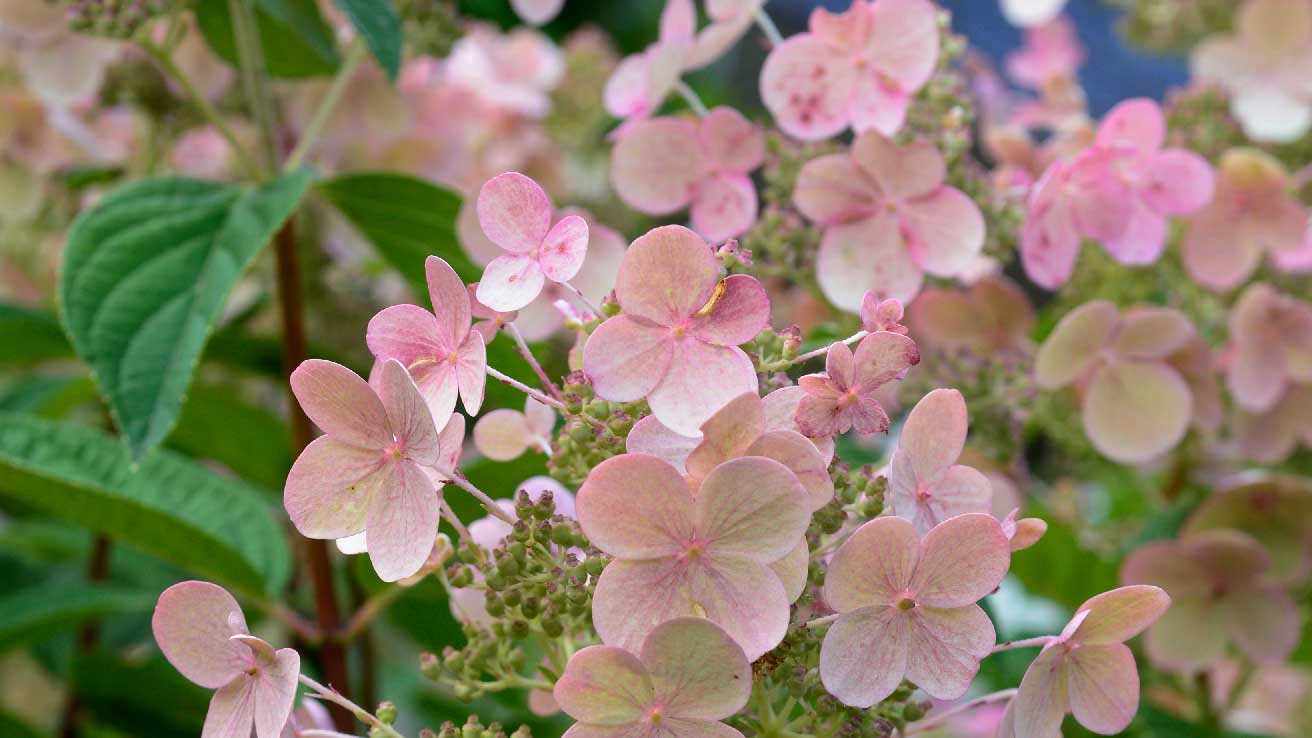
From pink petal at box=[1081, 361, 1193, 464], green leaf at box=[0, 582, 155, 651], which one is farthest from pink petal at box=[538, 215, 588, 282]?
green leaf at box=[0, 582, 155, 651]

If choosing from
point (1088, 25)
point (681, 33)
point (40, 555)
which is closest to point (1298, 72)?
point (681, 33)

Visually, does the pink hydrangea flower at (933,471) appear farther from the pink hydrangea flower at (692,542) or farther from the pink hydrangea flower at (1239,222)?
the pink hydrangea flower at (1239,222)

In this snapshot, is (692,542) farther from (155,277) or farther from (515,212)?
(155,277)

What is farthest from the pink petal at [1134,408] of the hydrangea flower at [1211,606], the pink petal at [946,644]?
the pink petal at [946,644]

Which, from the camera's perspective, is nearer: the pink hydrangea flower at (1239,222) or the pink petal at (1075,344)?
the pink petal at (1075,344)

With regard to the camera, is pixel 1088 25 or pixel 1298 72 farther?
pixel 1088 25

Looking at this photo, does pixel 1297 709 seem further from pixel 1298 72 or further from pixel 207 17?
pixel 207 17
